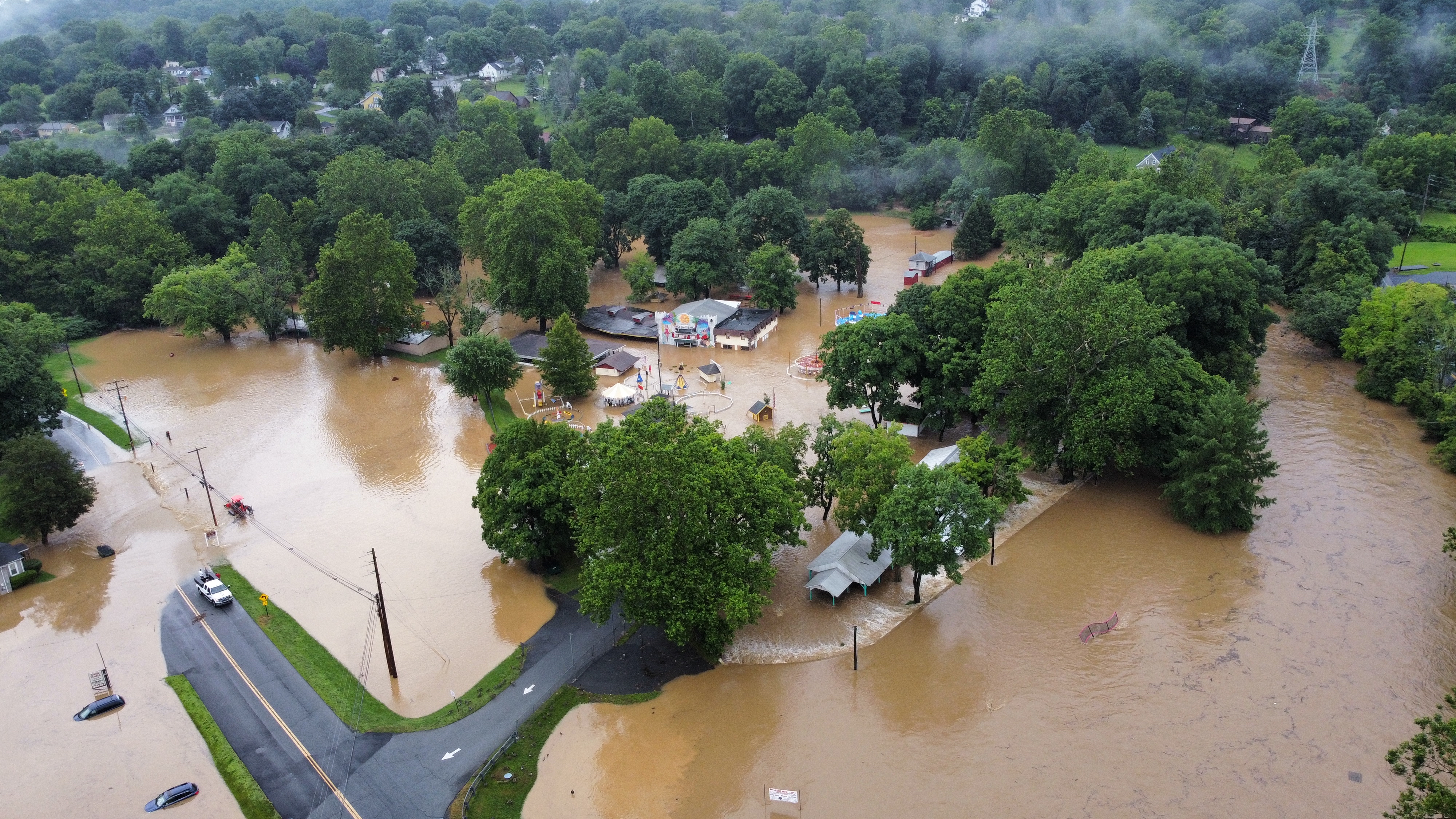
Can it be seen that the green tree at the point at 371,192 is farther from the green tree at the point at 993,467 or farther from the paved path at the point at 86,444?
the green tree at the point at 993,467

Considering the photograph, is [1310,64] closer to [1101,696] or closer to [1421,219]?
[1421,219]

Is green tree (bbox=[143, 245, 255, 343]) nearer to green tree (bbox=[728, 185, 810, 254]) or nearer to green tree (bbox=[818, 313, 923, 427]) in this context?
green tree (bbox=[728, 185, 810, 254])

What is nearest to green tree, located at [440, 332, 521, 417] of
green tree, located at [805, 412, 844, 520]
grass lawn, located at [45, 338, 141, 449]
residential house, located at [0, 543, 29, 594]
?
grass lawn, located at [45, 338, 141, 449]

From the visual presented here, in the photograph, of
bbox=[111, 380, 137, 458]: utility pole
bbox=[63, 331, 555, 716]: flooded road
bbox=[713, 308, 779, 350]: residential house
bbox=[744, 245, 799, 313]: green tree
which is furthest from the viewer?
bbox=[744, 245, 799, 313]: green tree

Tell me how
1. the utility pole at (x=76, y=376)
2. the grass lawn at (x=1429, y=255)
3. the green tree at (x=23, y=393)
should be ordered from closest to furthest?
the green tree at (x=23, y=393)
the utility pole at (x=76, y=376)
the grass lawn at (x=1429, y=255)

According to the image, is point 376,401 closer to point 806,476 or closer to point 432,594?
point 432,594

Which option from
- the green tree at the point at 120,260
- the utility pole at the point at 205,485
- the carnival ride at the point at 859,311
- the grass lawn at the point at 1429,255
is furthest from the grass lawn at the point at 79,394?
the grass lawn at the point at 1429,255
